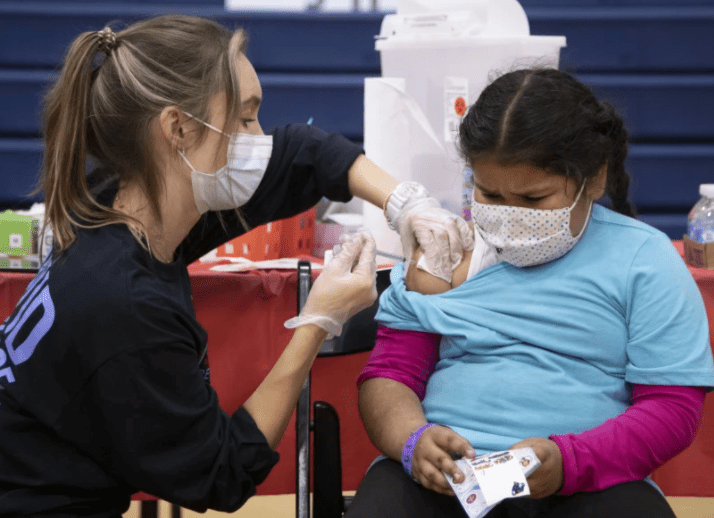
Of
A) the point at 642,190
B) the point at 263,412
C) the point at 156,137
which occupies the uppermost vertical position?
the point at 156,137

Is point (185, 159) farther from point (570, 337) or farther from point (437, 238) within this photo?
point (570, 337)

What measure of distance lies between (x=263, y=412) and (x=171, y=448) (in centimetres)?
19

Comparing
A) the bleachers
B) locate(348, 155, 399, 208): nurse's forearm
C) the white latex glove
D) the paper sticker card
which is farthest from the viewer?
the bleachers

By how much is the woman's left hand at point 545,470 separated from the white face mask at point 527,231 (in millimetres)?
338

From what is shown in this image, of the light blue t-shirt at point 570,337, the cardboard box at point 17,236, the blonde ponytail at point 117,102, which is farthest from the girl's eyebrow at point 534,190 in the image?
the cardboard box at point 17,236

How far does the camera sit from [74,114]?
1211mm

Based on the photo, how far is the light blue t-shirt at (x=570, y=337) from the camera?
123 cm

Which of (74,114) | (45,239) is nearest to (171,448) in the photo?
(74,114)

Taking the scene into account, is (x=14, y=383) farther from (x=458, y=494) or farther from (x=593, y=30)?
(x=593, y=30)

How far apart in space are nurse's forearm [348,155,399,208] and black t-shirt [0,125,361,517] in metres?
0.54

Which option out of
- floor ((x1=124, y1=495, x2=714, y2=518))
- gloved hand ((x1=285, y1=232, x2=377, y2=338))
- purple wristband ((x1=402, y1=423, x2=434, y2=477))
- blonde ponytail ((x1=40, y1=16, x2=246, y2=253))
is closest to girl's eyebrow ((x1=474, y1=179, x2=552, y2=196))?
gloved hand ((x1=285, y1=232, x2=377, y2=338))

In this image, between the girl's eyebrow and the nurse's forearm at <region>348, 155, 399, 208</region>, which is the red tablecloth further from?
the girl's eyebrow

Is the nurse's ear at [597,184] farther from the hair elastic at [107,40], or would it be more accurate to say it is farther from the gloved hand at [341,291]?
the hair elastic at [107,40]

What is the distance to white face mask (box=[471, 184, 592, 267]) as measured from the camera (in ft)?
4.23
